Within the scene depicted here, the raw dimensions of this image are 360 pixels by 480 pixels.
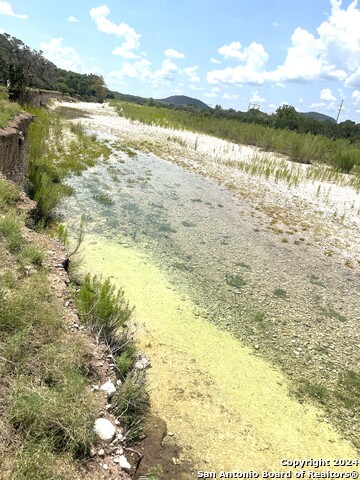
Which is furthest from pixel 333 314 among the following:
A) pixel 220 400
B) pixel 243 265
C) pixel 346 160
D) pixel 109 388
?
pixel 346 160

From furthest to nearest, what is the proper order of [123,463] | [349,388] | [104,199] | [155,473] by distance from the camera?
[104,199]
[349,388]
[155,473]
[123,463]

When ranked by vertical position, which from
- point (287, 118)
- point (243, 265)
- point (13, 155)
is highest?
point (287, 118)

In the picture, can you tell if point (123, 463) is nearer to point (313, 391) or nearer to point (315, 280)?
point (313, 391)

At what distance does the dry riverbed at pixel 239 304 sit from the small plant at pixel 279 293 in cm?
3

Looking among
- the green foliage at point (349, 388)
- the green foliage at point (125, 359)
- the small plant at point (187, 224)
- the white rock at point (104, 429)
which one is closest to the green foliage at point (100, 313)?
the green foliage at point (125, 359)

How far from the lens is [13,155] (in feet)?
25.0

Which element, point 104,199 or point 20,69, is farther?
point 20,69

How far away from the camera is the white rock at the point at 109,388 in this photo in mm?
3096

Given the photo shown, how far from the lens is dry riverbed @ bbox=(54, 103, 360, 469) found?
12.5ft

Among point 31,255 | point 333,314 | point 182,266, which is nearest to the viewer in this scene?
point 31,255

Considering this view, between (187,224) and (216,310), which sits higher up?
(187,224)

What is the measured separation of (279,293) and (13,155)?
6.84 metres

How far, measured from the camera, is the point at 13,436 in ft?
→ 7.18

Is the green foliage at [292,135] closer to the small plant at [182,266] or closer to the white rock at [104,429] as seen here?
the small plant at [182,266]
